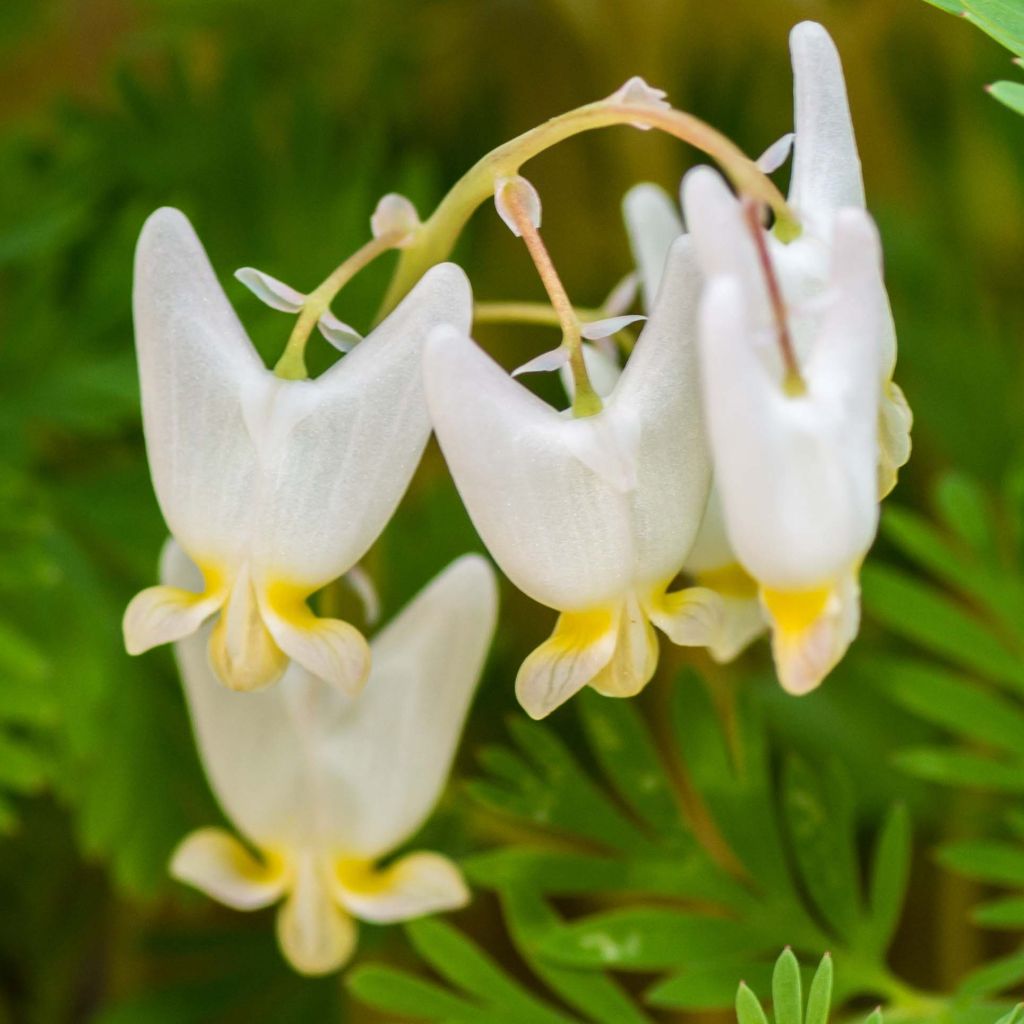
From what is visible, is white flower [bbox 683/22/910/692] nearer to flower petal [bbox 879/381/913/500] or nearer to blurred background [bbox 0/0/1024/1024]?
flower petal [bbox 879/381/913/500]

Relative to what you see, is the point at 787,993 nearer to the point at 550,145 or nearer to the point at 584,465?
the point at 584,465

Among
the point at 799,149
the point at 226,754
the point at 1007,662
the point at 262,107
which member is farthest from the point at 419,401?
the point at 262,107

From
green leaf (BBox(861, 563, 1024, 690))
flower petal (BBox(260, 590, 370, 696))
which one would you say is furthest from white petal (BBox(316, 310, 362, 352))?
green leaf (BBox(861, 563, 1024, 690))

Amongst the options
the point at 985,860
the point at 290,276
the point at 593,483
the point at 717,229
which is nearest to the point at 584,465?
the point at 593,483

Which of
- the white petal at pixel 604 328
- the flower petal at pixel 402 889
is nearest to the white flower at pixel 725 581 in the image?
the white petal at pixel 604 328

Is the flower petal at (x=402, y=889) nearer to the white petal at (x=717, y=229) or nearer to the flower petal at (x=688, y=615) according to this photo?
the flower petal at (x=688, y=615)

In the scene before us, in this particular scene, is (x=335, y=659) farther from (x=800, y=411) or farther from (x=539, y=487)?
(x=800, y=411)
